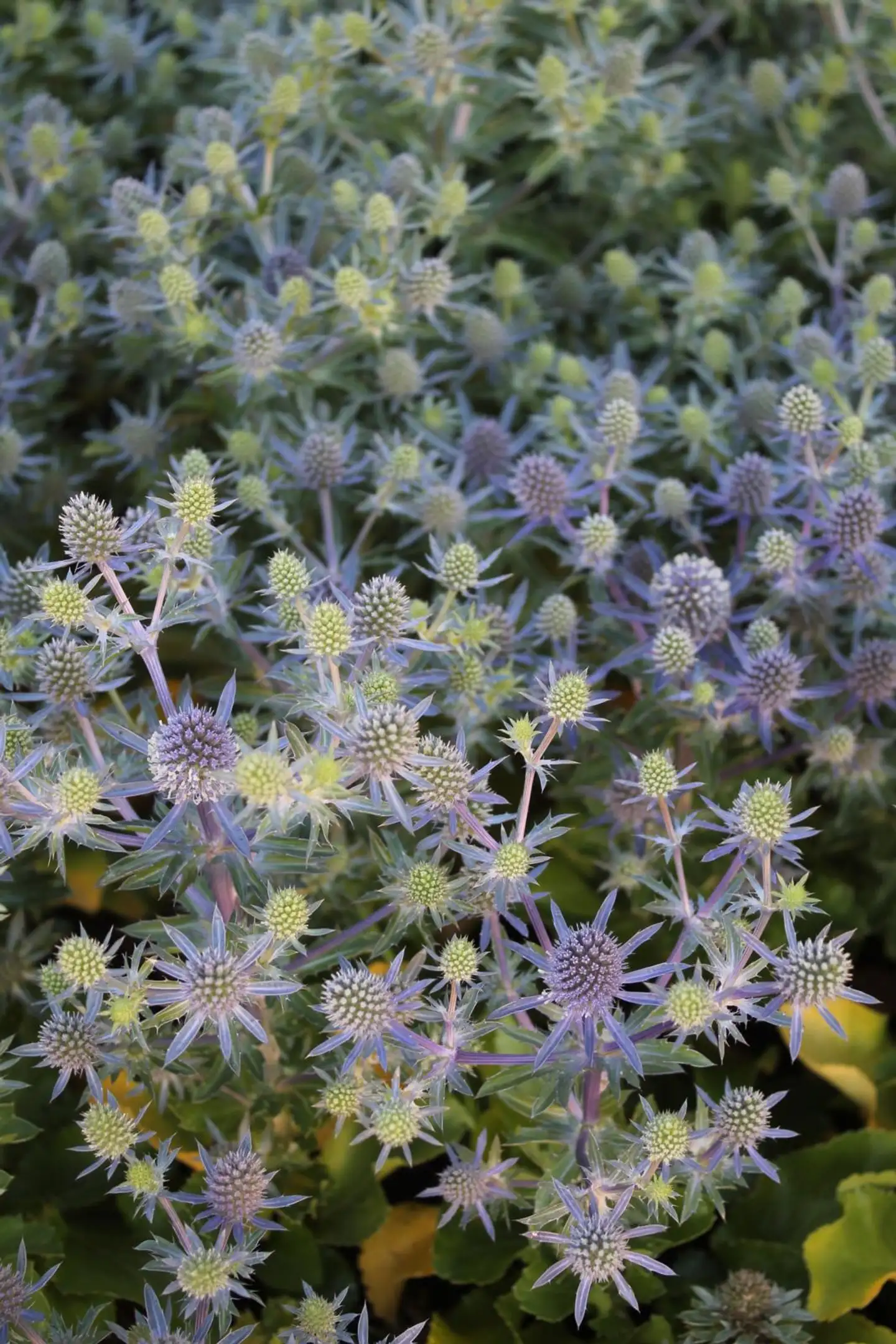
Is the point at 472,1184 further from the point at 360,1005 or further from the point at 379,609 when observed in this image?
the point at 379,609

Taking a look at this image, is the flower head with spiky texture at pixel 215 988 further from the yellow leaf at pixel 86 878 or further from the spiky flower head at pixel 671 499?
the spiky flower head at pixel 671 499

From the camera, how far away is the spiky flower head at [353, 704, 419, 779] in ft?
3.38

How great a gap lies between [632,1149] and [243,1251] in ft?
1.14

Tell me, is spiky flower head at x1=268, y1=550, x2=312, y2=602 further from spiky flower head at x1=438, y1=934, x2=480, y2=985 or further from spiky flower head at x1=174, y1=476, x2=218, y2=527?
spiky flower head at x1=438, y1=934, x2=480, y2=985

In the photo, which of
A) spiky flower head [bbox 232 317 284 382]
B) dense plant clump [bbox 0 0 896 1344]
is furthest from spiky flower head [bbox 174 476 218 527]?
spiky flower head [bbox 232 317 284 382]

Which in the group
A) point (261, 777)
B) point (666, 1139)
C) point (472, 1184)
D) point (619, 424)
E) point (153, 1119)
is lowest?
point (153, 1119)

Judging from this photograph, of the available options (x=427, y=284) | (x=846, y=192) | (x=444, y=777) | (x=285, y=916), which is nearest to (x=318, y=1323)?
(x=285, y=916)

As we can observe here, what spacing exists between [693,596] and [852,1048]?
1.92 ft

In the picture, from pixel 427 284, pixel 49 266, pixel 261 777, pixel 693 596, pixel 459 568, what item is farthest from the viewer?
pixel 49 266

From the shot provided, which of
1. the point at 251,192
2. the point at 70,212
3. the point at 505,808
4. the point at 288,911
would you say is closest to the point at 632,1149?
the point at 288,911

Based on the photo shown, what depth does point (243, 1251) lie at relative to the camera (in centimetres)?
106

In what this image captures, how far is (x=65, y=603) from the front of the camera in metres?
1.05

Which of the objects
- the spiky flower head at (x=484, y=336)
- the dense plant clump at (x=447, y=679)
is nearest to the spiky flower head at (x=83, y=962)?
the dense plant clump at (x=447, y=679)

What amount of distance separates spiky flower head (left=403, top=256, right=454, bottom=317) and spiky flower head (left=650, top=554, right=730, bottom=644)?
1.64ft
